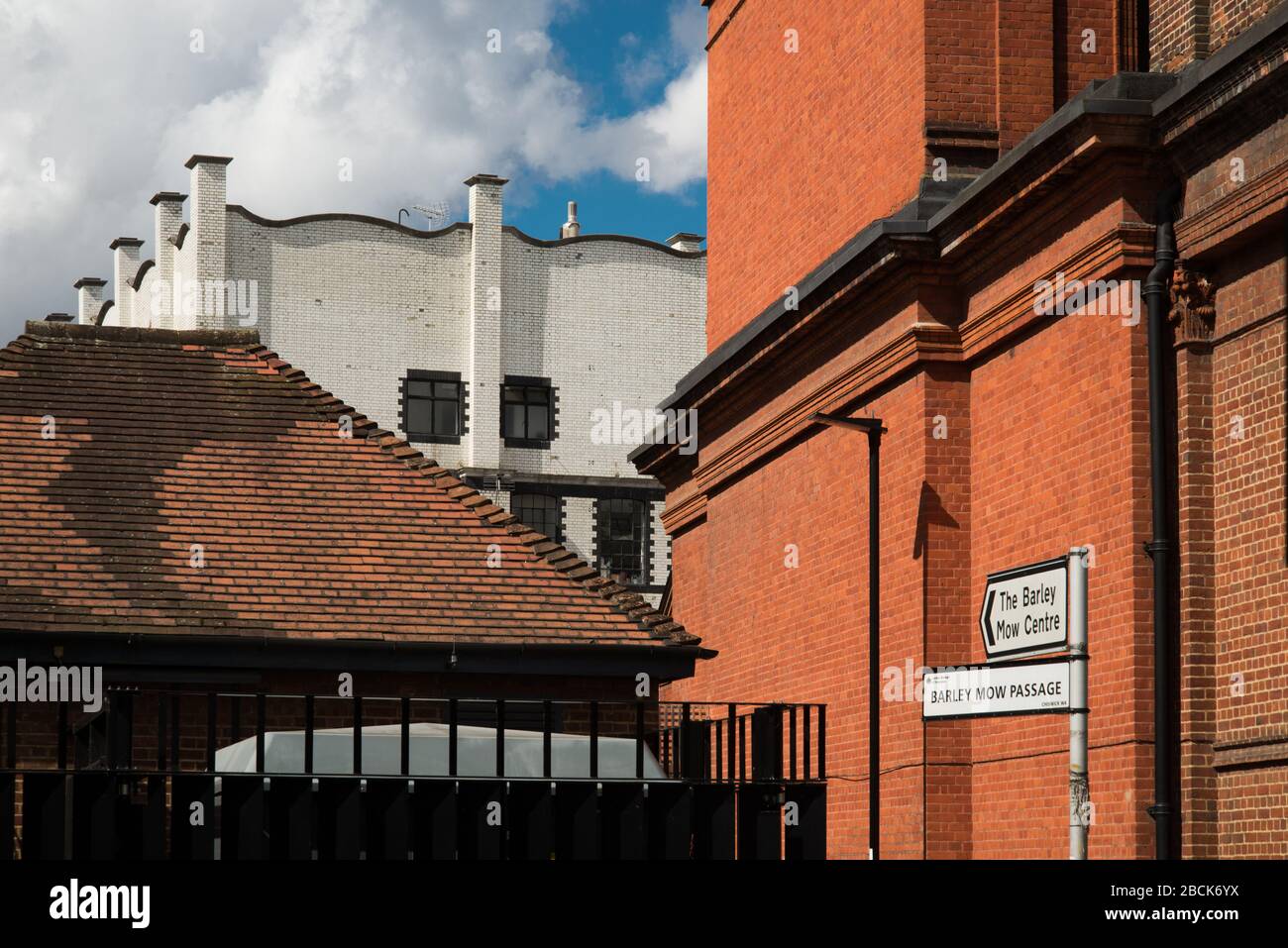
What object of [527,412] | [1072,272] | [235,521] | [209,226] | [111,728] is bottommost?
[111,728]

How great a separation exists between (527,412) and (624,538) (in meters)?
4.45

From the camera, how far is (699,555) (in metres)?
29.6

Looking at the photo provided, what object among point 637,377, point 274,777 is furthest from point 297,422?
point 637,377

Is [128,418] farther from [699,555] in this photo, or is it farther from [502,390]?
[502,390]

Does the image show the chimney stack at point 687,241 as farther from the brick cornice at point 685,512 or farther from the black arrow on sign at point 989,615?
the black arrow on sign at point 989,615

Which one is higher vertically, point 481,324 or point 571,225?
point 571,225

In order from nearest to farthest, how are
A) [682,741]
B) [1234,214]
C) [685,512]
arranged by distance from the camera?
[1234,214] → [682,741] → [685,512]

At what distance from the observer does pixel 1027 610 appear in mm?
10375

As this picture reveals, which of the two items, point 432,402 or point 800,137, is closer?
Answer: point 800,137

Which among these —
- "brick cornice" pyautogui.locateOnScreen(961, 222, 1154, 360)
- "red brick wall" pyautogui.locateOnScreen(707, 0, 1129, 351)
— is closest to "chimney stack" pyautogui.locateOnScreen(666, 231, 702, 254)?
"red brick wall" pyautogui.locateOnScreen(707, 0, 1129, 351)

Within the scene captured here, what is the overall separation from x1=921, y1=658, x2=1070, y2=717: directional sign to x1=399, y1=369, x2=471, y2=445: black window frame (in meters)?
41.9

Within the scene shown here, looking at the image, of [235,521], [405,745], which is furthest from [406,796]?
[235,521]

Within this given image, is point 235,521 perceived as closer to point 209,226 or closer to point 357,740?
point 357,740

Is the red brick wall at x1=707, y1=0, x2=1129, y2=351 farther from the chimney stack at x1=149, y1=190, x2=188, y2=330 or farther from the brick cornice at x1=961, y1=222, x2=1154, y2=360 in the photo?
the chimney stack at x1=149, y1=190, x2=188, y2=330
